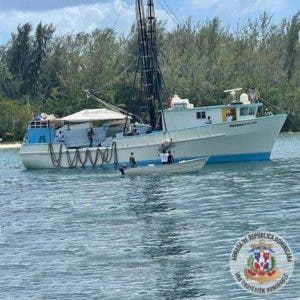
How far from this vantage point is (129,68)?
11362 cm

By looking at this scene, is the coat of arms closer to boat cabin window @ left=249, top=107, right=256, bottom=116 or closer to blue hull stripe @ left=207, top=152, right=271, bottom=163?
blue hull stripe @ left=207, top=152, right=271, bottom=163

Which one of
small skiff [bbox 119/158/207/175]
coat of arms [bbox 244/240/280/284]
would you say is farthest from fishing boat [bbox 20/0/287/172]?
coat of arms [bbox 244/240/280/284]

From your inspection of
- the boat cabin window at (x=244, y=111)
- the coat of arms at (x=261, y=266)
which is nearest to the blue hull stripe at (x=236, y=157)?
the boat cabin window at (x=244, y=111)

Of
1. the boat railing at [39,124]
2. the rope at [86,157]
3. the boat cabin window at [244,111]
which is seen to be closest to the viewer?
the boat cabin window at [244,111]

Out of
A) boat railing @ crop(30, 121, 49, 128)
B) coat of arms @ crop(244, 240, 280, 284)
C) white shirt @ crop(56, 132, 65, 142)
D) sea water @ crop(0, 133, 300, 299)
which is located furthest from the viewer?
boat railing @ crop(30, 121, 49, 128)

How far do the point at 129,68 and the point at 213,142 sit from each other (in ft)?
178

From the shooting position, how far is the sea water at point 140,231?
23.4 metres

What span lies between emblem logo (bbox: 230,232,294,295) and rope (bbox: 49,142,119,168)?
37.0 metres

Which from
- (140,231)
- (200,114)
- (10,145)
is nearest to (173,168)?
(200,114)

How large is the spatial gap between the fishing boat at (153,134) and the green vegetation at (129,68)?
136ft

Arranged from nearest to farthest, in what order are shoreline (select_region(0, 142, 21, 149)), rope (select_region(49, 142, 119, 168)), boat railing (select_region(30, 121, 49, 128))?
rope (select_region(49, 142, 119, 168)) → boat railing (select_region(30, 121, 49, 128)) → shoreline (select_region(0, 142, 21, 149))

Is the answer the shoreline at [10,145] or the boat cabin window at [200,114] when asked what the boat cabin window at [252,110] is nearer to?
the boat cabin window at [200,114]

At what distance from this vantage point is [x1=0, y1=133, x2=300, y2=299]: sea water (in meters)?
23.4

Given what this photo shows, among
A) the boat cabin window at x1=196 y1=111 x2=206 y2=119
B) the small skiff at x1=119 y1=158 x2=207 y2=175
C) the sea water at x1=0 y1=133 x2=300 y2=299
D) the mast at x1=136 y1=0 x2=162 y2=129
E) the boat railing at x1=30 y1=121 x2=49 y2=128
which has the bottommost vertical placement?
the sea water at x1=0 y1=133 x2=300 y2=299
